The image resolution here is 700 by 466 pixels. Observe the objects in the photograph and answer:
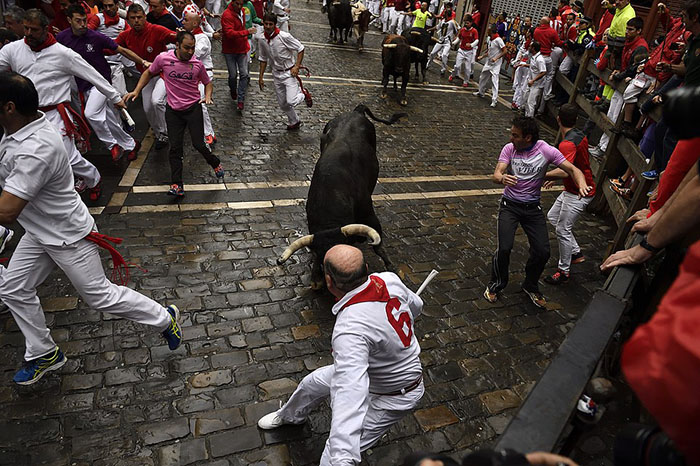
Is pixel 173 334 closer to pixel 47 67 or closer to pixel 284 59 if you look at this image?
pixel 47 67

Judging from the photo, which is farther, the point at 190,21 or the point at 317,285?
the point at 190,21

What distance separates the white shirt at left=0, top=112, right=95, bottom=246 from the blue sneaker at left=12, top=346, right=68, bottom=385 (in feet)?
3.25

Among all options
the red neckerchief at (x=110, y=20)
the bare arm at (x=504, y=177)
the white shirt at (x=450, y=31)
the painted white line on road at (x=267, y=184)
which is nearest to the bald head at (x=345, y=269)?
the bare arm at (x=504, y=177)

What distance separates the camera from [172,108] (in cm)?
673

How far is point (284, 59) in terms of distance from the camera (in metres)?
9.50

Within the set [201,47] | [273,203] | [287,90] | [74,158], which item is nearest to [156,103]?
[201,47]

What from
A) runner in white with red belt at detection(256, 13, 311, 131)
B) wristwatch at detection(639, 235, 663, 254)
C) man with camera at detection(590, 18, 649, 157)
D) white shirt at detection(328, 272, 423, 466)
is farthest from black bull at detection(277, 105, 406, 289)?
man with camera at detection(590, 18, 649, 157)

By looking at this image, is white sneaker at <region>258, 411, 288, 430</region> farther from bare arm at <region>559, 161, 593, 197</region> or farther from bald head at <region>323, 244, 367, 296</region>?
bare arm at <region>559, 161, 593, 197</region>

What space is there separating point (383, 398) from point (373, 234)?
6.54 ft

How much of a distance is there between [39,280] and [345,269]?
8.84 feet

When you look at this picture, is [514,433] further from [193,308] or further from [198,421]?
[193,308]

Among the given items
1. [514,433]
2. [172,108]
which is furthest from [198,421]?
[172,108]

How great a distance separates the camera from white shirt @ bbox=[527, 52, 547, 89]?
501 inches

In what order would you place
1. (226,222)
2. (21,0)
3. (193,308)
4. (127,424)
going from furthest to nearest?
(21,0)
(226,222)
(193,308)
(127,424)
